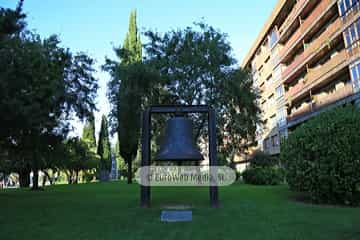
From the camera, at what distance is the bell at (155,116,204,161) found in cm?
723

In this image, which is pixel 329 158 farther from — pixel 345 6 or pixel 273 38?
pixel 273 38

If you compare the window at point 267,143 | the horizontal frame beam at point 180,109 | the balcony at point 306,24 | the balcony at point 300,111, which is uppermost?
the balcony at point 306,24

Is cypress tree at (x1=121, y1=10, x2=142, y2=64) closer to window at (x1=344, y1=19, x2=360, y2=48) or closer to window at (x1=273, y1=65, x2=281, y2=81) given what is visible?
window at (x1=344, y1=19, x2=360, y2=48)

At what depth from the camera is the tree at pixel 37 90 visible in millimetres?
7359

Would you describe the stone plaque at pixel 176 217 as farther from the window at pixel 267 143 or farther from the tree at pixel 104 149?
the tree at pixel 104 149

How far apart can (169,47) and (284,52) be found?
1759 centimetres

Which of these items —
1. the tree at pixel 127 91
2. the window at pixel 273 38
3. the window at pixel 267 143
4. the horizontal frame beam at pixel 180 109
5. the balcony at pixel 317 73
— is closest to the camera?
the horizontal frame beam at pixel 180 109

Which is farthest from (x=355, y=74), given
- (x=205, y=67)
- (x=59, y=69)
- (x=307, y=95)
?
(x=59, y=69)

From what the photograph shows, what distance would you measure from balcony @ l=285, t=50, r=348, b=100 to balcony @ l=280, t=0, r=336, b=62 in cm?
382

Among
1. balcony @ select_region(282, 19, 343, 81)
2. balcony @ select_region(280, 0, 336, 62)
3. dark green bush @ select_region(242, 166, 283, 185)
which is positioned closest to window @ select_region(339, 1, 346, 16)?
balcony @ select_region(282, 19, 343, 81)

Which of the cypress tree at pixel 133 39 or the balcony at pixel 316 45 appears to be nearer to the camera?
the balcony at pixel 316 45

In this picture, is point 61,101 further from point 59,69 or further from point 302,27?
point 302,27

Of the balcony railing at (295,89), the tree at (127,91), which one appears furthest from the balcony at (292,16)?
the tree at (127,91)

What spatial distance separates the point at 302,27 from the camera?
26.4 meters
